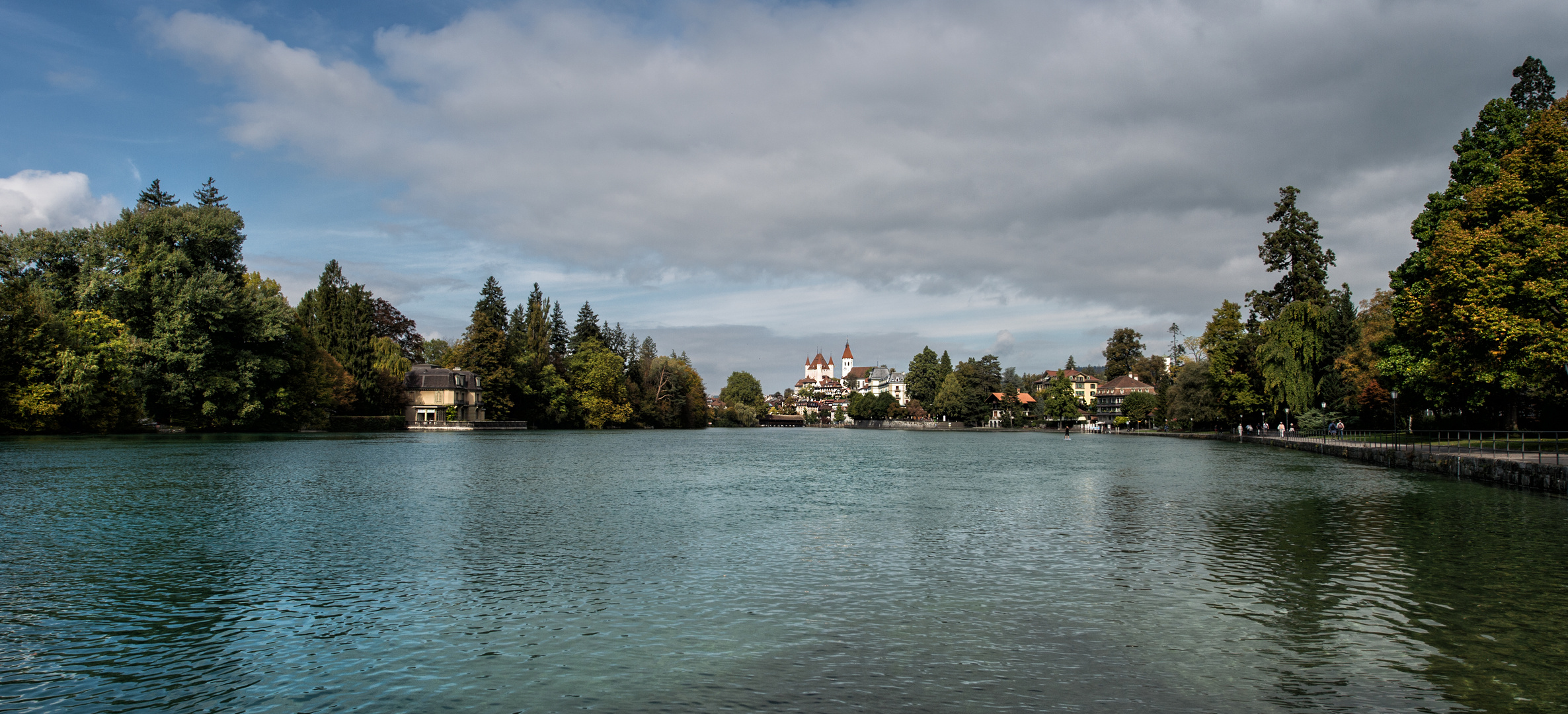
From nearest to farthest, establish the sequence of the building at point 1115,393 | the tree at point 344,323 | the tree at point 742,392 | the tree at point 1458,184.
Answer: the tree at point 1458,184, the tree at point 344,323, the building at point 1115,393, the tree at point 742,392

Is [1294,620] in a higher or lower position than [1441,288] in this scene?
lower

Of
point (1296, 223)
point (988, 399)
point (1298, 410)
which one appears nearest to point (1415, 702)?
point (1298, 410)

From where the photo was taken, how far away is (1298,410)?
56312 mm

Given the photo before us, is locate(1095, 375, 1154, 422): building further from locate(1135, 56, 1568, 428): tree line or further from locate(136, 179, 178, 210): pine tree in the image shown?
locate(136, 179, 178, 210): pine tree

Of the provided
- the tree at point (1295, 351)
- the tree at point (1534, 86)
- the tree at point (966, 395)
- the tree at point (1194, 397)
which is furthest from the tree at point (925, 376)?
the tree at point (1534, 86)

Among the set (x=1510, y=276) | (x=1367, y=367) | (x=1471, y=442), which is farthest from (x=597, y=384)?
(x=1510, y=276)

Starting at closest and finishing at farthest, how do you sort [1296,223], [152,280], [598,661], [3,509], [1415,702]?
[1415,702]
[598,661]
[3,509]
[152,280]
[1296,223]

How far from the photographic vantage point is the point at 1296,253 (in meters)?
62.1

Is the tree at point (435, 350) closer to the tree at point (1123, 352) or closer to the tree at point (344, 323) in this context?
the tree at point (344, 323)

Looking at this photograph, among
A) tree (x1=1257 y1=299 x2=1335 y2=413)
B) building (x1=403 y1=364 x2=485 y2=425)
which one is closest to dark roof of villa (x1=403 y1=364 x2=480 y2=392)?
building (x1=403 y1=364 x2=485 y2=425)

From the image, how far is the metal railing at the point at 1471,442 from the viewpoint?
27.3 metres

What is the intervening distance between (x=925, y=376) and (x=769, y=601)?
134916 millimetres

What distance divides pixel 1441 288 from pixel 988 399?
108 metres

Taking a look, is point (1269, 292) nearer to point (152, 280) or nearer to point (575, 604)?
point (575, 604)
